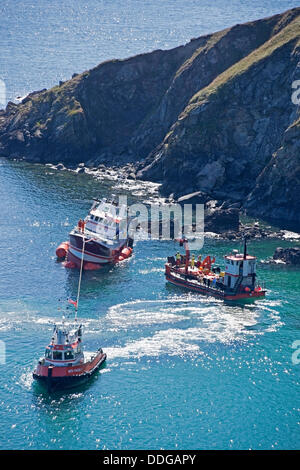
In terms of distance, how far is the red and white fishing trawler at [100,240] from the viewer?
129 meters

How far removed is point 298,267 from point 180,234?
2952 centimetres

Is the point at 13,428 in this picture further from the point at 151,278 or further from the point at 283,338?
the point at 151,278

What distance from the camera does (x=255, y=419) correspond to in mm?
77188

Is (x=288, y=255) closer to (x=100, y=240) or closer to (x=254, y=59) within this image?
(x=100, y=240)

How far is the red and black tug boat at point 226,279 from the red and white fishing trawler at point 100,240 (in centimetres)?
1386

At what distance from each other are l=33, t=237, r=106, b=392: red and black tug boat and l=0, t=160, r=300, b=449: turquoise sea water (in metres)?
1.43

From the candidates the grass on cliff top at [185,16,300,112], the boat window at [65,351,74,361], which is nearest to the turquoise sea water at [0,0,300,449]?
the boat window at [65,351,74,361]

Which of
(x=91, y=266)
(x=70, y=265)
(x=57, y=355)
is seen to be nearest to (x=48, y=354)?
(x=57, y=355)

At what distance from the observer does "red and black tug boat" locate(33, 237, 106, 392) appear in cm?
8144

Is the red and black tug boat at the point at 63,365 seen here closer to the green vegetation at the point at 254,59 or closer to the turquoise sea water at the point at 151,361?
the turquoise sea water at the point at 151,361
